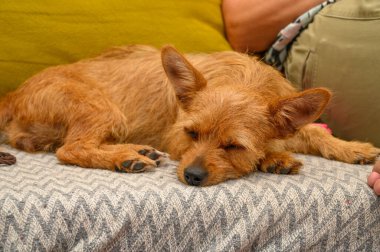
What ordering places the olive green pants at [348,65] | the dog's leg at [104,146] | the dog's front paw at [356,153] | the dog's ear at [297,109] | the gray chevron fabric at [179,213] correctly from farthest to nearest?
the olive green pants at [348,65] → the dog's front paw at [356,153] → the dog's leg at [104,146] → the dog's ear at [297,109] → the gray chevron fabric at [179,213]

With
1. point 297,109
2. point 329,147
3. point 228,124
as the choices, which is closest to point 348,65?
point 329,147

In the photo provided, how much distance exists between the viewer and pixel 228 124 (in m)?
2.17

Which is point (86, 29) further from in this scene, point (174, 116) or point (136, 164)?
point (136, 164)

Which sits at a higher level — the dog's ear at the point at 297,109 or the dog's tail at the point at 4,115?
the dog's ear at the point at 297,109

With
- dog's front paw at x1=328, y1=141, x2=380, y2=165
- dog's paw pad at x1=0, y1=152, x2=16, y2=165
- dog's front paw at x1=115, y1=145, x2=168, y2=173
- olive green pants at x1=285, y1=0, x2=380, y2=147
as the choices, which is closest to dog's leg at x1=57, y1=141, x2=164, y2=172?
dog's front paw at x1=115, y1=145, x2=168, y2=173

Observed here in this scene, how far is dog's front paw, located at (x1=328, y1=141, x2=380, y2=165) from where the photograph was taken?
98.9 inches

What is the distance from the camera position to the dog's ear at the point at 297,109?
6.68 ft

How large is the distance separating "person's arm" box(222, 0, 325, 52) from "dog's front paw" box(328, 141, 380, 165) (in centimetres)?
101

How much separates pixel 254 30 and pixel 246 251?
1.78 m

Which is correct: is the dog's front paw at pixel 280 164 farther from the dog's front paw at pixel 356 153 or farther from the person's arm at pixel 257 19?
the person's arm at pixel 257 19

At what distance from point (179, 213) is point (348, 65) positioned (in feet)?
4.55

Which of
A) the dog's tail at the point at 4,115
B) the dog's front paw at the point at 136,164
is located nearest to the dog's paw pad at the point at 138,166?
the dog's front paw at the point at 136,164

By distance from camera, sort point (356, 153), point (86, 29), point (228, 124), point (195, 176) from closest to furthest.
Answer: point (195, 176) → point (228, 124) → point (356, 153) → point (86, 29)

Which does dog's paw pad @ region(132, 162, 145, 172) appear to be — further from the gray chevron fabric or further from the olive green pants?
the olive green pants
